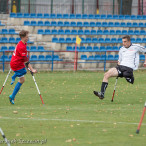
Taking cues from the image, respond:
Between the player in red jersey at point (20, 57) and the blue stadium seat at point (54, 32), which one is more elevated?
the blue stadium seat at point (54, 32)

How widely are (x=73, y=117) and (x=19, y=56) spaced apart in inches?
126

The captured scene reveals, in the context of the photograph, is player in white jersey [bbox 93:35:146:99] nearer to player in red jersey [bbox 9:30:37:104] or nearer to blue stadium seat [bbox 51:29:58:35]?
player in red jersey [bbox 9:30:37:104]

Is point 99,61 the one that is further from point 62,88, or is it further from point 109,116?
point 109,116

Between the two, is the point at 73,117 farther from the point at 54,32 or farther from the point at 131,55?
the point at 54,32

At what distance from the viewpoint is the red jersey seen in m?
12.7

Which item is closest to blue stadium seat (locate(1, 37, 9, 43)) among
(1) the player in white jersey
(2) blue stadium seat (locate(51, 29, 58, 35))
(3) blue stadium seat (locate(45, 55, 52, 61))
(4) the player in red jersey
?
(3) blue stadium seat (locate(45, 55, 52, 61))

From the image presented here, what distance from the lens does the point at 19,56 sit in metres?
12.9

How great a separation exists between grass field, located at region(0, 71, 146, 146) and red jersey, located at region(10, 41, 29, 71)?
3.68 ft

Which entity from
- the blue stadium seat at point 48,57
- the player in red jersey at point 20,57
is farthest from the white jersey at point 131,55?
the blue stadium seat at point 48,57

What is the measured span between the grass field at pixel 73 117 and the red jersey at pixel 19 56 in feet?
3.68

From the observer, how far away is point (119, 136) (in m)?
8.38

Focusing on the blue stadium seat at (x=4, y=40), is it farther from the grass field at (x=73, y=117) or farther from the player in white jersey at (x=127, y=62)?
the player in white jersey at (x=127, y=62)

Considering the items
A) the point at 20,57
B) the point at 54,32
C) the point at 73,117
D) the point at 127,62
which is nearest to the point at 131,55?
the point at 127,62

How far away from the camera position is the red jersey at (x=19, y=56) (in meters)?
12.7
